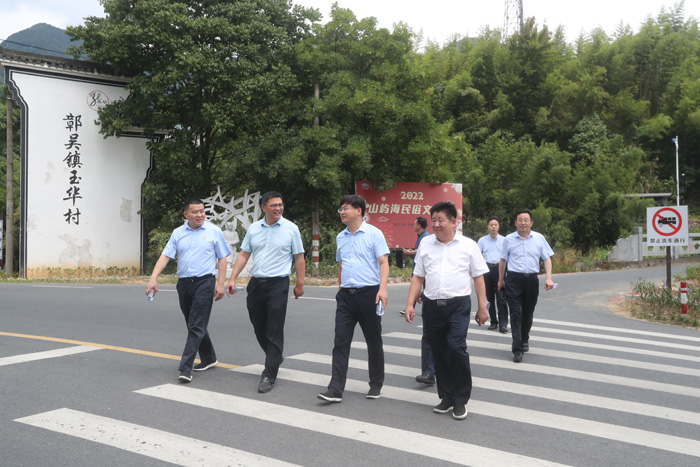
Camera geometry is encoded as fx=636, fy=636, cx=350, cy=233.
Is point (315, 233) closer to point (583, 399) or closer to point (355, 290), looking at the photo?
point (355, 290)

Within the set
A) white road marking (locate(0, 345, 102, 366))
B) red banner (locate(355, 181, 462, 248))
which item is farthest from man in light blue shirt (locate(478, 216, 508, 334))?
red banner (locate(355, 181, 462, 248))

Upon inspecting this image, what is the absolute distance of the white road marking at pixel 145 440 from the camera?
4180mm

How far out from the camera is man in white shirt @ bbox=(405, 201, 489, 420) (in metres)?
5.21

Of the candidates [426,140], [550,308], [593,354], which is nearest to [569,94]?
[426,140]

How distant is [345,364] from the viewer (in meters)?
5.65

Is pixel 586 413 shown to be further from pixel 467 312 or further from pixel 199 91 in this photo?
pixel 199 91

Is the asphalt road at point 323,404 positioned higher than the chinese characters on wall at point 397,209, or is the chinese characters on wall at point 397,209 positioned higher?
the chinese characters on wall at point 397,209

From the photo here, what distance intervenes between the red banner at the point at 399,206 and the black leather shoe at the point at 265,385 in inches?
617

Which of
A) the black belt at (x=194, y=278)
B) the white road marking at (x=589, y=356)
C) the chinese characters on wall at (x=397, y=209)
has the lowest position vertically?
the white road marking at (x=589, y=356)

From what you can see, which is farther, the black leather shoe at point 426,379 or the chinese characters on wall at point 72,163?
the chinese characters on wall at point 72,163

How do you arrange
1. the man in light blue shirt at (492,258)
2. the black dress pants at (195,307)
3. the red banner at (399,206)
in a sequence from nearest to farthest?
the black dress pants at (195,307), the man in light blue shirt at (492,258), the red banner at (399,206)

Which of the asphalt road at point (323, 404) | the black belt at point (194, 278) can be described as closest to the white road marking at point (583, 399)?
the asphalt road at point (323, 404)

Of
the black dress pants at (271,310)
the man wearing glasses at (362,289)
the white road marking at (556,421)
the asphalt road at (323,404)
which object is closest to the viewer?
the asphalt road at (323,404)

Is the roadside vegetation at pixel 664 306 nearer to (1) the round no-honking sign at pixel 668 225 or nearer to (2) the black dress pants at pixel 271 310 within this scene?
(1) the round no-honking sign at pixel 668 225
